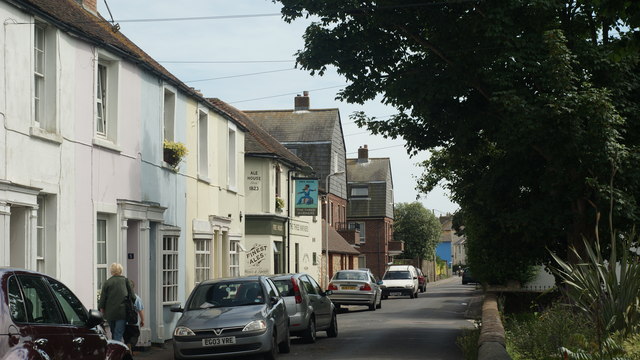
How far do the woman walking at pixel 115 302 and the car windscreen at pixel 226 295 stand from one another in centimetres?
175

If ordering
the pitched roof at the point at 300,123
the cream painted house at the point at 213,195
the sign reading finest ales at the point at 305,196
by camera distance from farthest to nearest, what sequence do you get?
the pitched roof at the point at 300,123
the sign reading finest ales at the point at 305,196
the cream painted house at the point at 213,195

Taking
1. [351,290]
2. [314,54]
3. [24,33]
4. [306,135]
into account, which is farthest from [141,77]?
[306,135]

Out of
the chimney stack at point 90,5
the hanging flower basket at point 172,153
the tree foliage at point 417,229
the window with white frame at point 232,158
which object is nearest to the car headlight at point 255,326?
the hanging flower basket at point 172,153

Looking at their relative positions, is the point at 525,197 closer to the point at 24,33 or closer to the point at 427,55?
the point at 427,55

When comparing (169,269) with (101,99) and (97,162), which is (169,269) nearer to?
(97,162)

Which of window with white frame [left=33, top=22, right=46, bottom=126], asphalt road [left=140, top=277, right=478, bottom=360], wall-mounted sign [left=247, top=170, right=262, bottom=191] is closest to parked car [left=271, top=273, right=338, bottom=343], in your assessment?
asphalt road [left=140, top=277, right=478, bottom=360]

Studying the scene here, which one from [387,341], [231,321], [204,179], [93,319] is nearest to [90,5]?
[204,179]

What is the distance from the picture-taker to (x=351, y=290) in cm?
3634

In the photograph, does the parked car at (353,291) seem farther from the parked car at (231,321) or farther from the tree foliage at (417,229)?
the tree foliage at (417,229)

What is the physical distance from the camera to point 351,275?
3728 centimetres

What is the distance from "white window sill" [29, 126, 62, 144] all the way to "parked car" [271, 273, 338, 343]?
6.67 m

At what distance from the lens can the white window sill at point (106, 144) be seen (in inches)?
697

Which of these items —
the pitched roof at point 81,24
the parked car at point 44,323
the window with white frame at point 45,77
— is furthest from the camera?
the window with white frame at point 45,77

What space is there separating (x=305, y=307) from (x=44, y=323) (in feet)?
41.7
